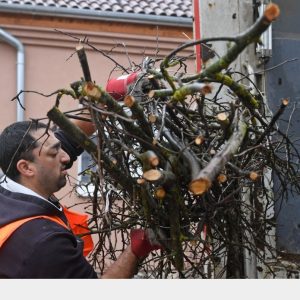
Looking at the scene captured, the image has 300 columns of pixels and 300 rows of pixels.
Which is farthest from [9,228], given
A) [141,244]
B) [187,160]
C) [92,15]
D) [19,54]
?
[92,15]

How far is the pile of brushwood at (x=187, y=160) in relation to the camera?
2.33 metres

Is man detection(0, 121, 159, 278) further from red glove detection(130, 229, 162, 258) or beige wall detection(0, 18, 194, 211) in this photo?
beige wall detection(0, 18, 194, 211)

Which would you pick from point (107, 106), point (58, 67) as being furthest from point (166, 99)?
point (58, 67)

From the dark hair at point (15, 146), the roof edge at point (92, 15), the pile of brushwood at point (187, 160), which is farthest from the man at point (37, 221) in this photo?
the roof edge at point (92, 15)

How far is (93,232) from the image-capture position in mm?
3117

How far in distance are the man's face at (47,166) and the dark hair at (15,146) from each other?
22 millimetres

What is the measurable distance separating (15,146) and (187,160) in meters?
0.76

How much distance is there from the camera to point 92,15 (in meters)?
9.09

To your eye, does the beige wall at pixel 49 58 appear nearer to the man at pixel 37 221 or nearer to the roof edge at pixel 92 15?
the roof edge at pixel 92 15

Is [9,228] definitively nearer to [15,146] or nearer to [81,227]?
[15,146]

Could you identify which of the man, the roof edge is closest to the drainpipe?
the roof edge

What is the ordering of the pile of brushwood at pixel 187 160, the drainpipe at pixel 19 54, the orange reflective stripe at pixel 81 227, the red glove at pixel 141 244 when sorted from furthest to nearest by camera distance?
1. the drainpipe at pixel 19 54
2. the orange reflective stripe at pixel 81 227
3. the red glove at pixel 141 244
4. the pile of brushwood at pixel 187 160

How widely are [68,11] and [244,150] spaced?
22.0ft
